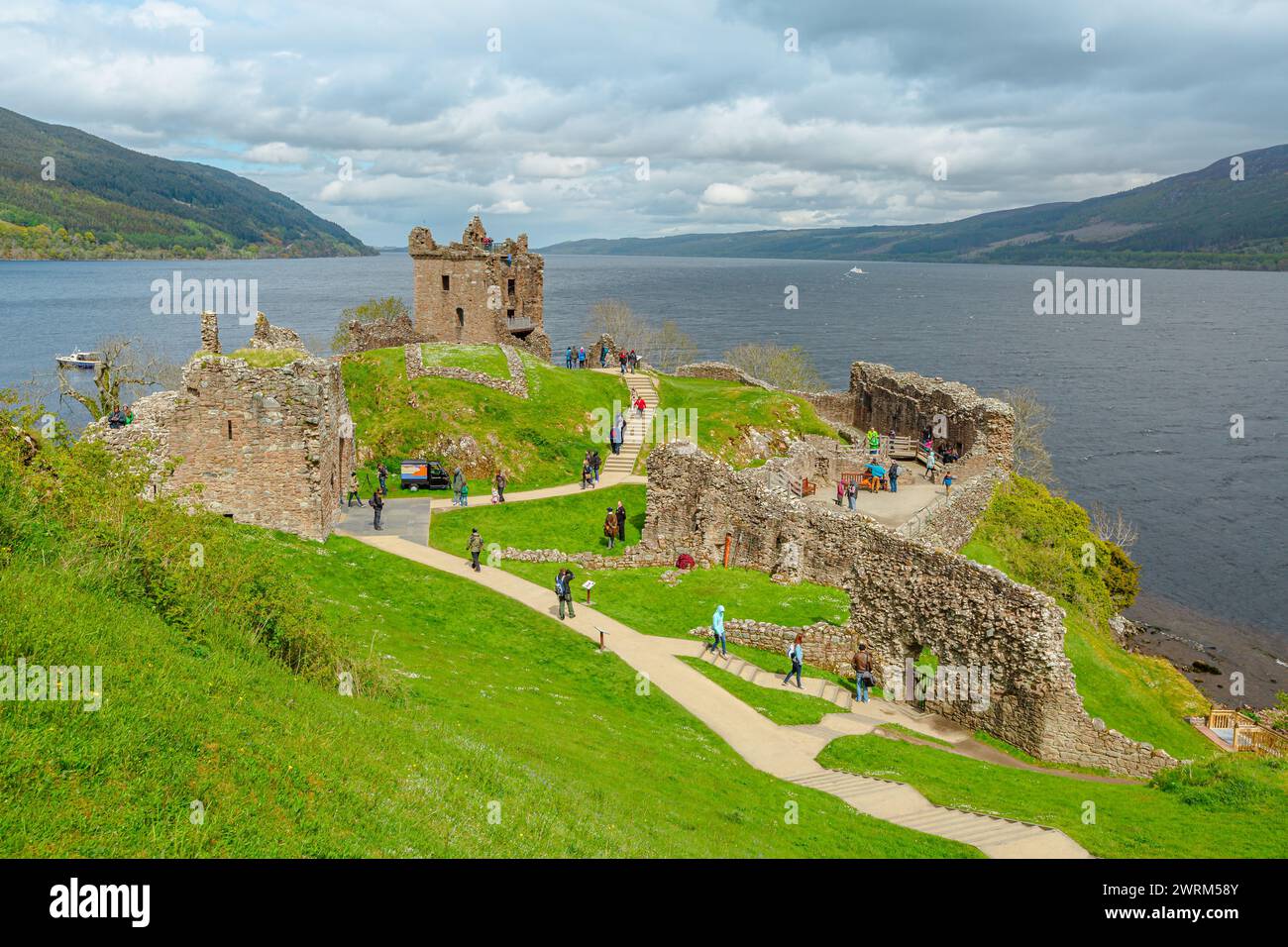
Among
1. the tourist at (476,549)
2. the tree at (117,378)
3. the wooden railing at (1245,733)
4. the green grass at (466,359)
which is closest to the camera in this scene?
the wooden railing at (1245,733)

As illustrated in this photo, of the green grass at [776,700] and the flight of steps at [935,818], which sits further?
the green grass at [776,700]

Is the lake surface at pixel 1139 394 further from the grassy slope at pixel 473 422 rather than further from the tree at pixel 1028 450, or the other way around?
the grassy slope at pixel 473 422

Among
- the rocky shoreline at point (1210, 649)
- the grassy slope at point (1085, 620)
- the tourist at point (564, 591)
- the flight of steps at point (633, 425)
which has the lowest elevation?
the rocky shoreline at point (1210, 649)

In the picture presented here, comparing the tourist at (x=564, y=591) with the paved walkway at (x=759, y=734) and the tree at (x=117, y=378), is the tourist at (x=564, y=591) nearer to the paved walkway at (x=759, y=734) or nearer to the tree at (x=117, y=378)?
the paved walkway at (x=759, y=734)

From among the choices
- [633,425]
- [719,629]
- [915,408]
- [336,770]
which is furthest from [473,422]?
[336,770]

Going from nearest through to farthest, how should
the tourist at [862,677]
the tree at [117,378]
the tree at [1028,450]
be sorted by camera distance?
the tourist at [862,677] < the tree at [117,378] < the tree at [1028,450]

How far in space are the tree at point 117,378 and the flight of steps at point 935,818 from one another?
166 ft

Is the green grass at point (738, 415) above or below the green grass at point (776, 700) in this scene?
above

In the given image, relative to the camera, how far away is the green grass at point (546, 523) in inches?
1447

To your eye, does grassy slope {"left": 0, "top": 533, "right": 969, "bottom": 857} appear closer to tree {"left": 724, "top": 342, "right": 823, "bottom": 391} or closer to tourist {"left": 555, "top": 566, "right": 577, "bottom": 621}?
tourist {"left": 555, "top": 566, "right": 577, "bottom": 621}

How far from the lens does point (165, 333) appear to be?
15350 centimetres

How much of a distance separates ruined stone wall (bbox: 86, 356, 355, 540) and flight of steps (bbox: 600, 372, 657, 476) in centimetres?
1877

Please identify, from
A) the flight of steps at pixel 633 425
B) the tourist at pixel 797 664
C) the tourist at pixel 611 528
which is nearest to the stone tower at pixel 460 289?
the flight of steps at pixel 633 425
